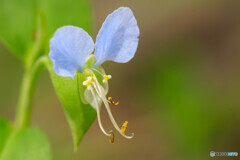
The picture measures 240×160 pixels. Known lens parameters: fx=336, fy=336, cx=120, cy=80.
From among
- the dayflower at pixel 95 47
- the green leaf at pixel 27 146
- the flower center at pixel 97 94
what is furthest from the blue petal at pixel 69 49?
the green leaf at pixel 27 146

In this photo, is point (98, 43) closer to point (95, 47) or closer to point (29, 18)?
point (95, 47)

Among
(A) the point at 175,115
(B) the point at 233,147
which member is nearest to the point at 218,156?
(B) the point at 233,147

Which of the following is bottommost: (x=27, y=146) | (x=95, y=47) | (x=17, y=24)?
(x=27, y=146)

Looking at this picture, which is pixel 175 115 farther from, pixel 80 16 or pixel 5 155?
pixel 5 155

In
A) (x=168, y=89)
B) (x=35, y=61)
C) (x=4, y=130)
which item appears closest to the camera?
(x=4, y=130)

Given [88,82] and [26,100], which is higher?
[88,82]

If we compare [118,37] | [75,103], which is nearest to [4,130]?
[75,103]

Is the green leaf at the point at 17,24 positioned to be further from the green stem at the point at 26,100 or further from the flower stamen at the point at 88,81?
the flower stamen at the point at 88,81
